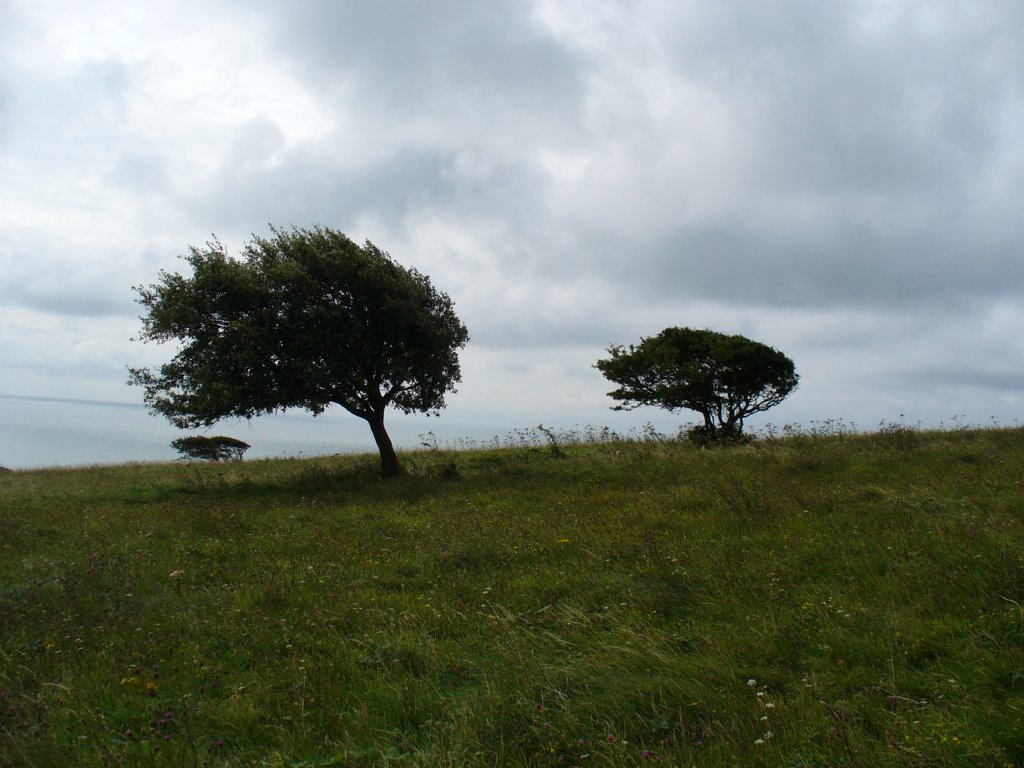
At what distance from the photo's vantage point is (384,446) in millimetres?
20094

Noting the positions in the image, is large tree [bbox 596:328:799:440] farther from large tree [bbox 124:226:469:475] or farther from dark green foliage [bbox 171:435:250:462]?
dark green foliage [bbox 171:435:250:462]

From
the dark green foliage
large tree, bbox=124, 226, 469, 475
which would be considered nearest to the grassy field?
large tree, bbox=124, 226, 469, 475

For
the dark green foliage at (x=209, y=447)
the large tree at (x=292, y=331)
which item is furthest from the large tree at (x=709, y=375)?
the dark green foliage at (x=209, y=447)

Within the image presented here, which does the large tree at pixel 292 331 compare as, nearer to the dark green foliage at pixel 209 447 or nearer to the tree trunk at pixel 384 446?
the tree trunk at pixel 384 446

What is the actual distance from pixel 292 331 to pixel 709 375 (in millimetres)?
16551

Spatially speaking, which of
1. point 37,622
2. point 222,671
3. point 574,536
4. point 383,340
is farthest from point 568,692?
point 383,340

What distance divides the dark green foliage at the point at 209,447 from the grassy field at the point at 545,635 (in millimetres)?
23932

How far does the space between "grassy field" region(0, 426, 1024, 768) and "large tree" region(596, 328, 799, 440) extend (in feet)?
43.1

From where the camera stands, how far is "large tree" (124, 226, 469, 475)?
18.2m

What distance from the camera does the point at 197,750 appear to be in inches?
159

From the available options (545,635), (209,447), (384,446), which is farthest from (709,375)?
(209,447)

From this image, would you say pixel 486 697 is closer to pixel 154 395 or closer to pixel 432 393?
pixel 432 393

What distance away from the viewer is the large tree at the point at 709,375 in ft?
81.6

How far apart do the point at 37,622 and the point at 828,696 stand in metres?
7.54
